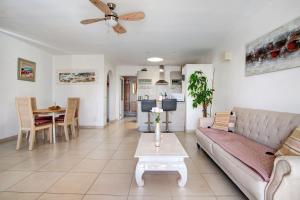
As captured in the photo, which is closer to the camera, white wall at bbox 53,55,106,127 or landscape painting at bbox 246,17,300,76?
landscape painting at bbox 246,17,300,76

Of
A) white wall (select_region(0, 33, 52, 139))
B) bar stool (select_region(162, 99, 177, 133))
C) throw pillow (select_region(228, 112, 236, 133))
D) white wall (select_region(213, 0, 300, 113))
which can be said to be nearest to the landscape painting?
white wall (select_region(213, 0, 300, 113))

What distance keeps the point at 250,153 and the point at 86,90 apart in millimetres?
5568

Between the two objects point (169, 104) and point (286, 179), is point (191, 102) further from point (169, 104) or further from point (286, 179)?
point (286, 179)

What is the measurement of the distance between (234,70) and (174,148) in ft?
8.61

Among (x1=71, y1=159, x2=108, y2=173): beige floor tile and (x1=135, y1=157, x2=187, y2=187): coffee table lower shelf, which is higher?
(x1=135, y1=157, x2=187, y2=187): coffee table lower shelf

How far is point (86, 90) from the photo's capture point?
6.36 m

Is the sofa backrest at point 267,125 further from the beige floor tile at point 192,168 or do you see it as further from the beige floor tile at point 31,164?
the beige floor tile at point 31,164

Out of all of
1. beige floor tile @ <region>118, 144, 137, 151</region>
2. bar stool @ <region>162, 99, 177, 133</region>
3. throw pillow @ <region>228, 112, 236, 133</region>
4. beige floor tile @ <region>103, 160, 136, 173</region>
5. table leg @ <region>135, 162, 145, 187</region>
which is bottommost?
beige floor tile @ <region>118, 144, 137, 151</region>

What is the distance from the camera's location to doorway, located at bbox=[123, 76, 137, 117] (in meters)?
10.8

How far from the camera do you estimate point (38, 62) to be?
5.54 m

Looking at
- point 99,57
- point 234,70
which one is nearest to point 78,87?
point 99,57

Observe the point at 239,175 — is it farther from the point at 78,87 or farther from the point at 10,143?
the point at 78,87

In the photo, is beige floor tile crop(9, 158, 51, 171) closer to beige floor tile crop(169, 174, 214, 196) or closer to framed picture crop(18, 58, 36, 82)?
beige floor tile crop(169, 174, 214, 196)

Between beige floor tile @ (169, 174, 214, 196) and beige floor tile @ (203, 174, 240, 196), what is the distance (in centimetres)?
7
